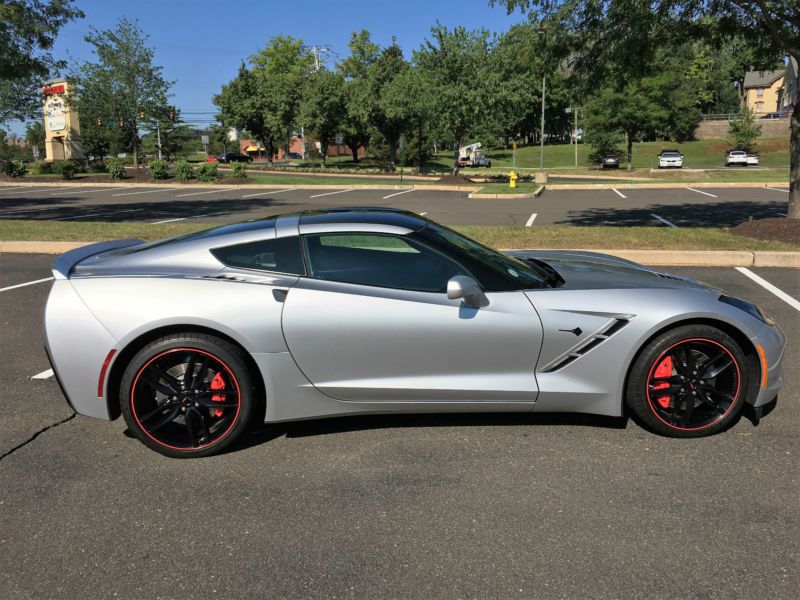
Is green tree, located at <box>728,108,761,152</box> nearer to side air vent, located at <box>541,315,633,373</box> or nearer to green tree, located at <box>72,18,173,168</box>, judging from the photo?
green tree, located at <box>72,18,173,168</box>

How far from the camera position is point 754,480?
3168mm

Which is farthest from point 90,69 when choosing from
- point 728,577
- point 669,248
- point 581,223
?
point 728,577

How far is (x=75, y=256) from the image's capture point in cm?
393

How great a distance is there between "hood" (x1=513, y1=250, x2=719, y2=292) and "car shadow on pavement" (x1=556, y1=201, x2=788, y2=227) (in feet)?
33.2

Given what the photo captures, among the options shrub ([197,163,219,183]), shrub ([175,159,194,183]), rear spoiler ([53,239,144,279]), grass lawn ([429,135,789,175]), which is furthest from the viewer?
grass lawn ([429,135,789,175])

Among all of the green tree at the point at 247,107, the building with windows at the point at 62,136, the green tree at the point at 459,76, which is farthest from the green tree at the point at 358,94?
the building with windows at the point at 62,136

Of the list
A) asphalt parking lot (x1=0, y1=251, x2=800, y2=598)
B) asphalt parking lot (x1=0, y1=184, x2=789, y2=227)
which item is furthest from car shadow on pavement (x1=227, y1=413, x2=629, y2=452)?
asphalt parking lot (x1=0, y1=184, x2=789, y2=227)

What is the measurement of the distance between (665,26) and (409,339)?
34.1ft

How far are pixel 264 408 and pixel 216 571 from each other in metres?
1.15

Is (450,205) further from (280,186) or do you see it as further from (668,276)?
(668,276)

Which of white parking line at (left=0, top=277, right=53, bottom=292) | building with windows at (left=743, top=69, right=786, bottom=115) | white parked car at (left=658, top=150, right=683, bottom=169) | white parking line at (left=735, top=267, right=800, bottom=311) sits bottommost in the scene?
white parking line at (left=735, top=267, right=800, bottom=311)

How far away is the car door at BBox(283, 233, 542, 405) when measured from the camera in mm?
3412

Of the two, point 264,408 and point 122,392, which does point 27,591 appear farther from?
point 264,408

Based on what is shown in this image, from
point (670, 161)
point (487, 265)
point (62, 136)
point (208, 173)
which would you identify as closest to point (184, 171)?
point (208, 173)
